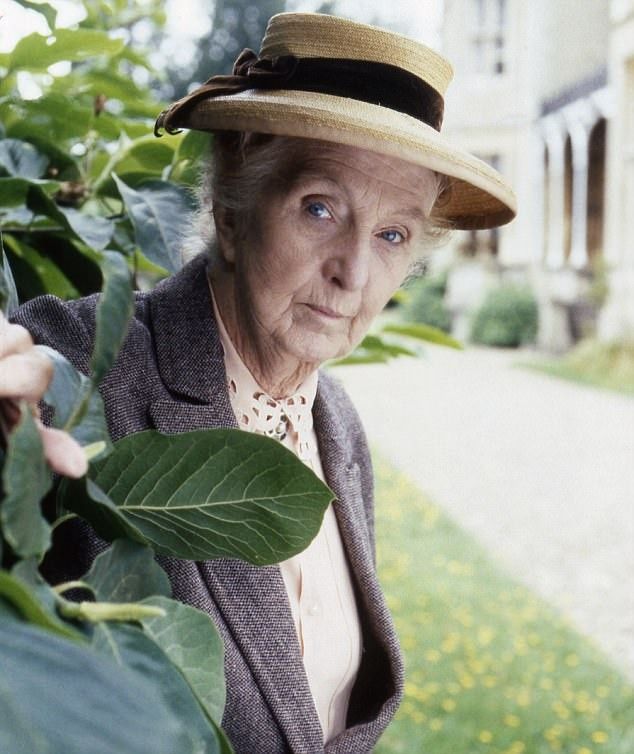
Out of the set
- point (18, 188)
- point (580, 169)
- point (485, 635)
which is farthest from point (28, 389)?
point (580, 169)

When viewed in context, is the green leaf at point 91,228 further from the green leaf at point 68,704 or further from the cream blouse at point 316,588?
the green leaf at point 68,704

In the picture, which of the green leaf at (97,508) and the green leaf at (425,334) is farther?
the green leaf at (425,334)

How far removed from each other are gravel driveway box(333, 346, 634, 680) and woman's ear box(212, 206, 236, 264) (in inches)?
168

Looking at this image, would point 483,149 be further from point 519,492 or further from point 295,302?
point 295,302

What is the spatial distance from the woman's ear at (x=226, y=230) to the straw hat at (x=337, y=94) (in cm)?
21

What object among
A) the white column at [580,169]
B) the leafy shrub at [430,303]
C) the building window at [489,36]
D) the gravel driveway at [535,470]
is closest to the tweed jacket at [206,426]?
the gravel driveway at [535,470]

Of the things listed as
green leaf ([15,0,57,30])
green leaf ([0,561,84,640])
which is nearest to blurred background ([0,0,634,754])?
green leaf ([15,0,57,30])

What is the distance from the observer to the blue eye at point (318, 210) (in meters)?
1.52

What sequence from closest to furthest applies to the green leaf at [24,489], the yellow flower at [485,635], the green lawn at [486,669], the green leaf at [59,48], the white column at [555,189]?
the green leaf at [24,489] < the green leaf at [59,48] < the green lawn at [486,669] < the yellow flower at [485,635] < the white column at [555,189]

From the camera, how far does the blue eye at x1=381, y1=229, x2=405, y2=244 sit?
1576mm

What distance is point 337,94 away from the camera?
135cm

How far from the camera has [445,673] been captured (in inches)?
199

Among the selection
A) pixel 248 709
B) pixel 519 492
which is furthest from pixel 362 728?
pixel 519 492

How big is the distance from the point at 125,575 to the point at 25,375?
17cm
